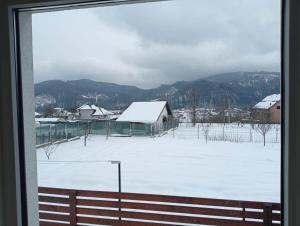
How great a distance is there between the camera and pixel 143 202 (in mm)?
1243

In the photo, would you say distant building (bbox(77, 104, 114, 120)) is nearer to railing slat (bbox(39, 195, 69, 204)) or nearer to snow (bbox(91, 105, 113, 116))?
snow (bbox(91, 105, 113, 116))

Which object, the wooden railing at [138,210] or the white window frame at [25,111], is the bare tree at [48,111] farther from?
the wooden railing at [138,210]

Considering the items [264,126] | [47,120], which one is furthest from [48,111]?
[264,126]

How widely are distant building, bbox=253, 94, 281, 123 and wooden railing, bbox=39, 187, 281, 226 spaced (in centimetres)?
33

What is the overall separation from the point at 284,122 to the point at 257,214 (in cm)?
42

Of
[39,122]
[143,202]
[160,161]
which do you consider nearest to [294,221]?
[160,161]

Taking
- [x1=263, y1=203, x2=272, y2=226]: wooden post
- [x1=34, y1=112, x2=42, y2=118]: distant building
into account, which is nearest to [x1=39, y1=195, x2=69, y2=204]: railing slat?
[x1=34, y1=112, x2=42, y2=118]: distant building

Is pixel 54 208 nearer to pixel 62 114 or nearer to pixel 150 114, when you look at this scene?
pixel 62 114

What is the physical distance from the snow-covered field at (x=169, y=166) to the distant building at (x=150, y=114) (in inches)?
2.3

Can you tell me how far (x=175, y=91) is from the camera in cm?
109

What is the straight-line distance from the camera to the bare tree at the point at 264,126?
989mm

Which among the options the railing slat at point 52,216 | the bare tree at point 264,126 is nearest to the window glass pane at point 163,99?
the bare tree at point 264,126

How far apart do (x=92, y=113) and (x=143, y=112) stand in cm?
22

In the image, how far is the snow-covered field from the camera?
106 cm
